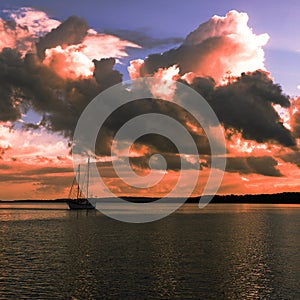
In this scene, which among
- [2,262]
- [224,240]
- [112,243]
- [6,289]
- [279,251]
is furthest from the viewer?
[224,240]

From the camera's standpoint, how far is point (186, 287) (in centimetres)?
4838

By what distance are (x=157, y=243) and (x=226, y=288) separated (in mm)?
45371

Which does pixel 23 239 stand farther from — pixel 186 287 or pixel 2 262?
pixel 186 287

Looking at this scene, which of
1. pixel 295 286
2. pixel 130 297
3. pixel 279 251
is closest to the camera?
pixel 130 297

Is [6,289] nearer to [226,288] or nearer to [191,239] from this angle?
[226,288]

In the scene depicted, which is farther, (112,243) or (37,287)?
(112,243)

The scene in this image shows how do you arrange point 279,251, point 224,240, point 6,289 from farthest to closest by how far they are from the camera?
point 224,240 < point 279,251 < point 6,289

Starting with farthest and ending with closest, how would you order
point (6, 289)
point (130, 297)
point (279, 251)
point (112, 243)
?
point (112, 243), point (279, 251), point (6, 289), point (130, 297)

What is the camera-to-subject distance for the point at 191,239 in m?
101

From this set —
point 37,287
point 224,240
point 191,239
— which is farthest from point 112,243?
point 37,287

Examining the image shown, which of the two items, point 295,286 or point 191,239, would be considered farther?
point 191,239

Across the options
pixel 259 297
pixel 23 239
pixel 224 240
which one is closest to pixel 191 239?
pixel 224 240

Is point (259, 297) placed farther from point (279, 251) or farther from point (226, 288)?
point (279, 251)

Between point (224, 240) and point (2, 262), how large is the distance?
172ft
